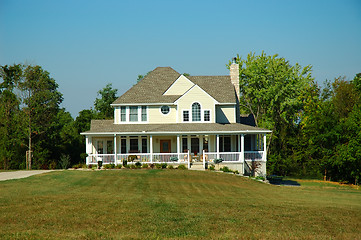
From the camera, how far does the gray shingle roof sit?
122 ft

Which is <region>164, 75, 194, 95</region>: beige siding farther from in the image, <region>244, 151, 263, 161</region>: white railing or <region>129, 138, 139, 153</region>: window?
<region>244, 151, 263, 161</region>: white railing

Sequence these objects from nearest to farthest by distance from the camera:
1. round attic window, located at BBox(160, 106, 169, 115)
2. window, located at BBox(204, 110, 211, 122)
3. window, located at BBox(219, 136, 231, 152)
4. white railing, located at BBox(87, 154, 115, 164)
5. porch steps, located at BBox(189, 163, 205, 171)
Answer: porch steps, located at BBox(189, 163, 205, 171) → white railing, located at BBox(87, 154, 115, 164) → window, located at BBox(204, 110, 211, 122) → window, located at BBox(219, 136, 231, 152) → round attic window, located at BBox(160, 106, 169, 115)

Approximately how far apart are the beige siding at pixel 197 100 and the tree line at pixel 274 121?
32.4 ft

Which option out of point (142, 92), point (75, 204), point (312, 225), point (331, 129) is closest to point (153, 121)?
point (142, 92)

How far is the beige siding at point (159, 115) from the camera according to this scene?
4172 centimetres

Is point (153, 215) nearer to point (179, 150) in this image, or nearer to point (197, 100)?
point (179, 150)

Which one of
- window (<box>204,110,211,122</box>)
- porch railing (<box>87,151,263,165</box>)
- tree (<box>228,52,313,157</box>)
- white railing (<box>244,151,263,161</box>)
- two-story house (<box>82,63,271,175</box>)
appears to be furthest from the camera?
tree (<box>228,52,313,157</box>)

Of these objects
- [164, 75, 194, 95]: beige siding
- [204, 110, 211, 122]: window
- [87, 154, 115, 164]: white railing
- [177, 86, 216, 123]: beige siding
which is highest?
[164, 75, 194, 95]: beige siding

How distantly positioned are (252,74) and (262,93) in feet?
9.27

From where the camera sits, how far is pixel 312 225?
15672 millimetres

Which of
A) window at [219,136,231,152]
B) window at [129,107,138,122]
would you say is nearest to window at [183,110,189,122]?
window at [219,136,231,152]

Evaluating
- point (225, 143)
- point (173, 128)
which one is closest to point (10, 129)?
point (173, 128)

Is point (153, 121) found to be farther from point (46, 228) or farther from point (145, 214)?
point (46, 228)

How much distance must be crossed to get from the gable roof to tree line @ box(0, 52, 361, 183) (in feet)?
25.0
